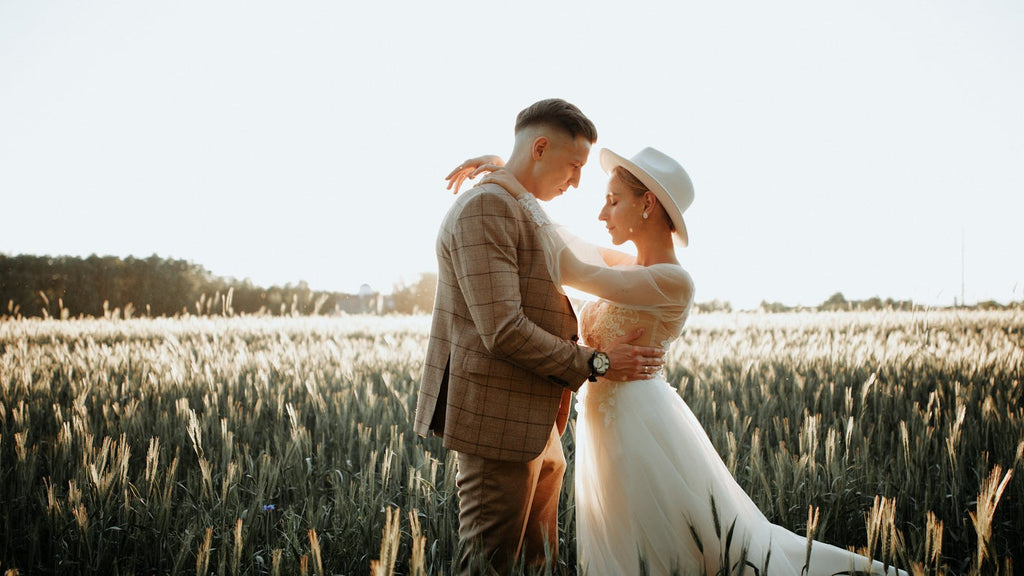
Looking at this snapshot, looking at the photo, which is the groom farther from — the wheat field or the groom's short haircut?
the wheat field

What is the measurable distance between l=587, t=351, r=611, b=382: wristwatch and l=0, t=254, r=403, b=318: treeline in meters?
20.7

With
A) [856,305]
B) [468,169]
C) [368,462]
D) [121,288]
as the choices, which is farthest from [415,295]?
[468,169]

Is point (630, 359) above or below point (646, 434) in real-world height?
above

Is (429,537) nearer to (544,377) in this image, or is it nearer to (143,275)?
(544,377)

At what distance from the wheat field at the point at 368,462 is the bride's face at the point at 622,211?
1347mm

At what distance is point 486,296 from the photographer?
89.0 inches

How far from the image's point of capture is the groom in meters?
2.29

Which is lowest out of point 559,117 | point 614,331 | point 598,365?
point 598,365

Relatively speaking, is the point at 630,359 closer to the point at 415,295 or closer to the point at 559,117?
the point at 559,117

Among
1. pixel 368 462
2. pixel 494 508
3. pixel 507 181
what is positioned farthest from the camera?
pixel 368 462

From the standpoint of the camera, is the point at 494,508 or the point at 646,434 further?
the point at 646,434

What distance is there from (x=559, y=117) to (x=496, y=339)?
0.99 metres

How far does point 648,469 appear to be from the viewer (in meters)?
2.49

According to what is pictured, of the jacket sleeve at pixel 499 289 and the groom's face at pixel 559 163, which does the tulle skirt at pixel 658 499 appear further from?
the groom's face at pixel 559 163
